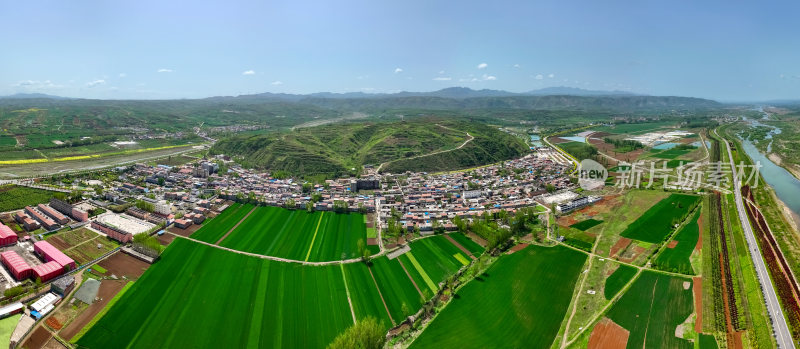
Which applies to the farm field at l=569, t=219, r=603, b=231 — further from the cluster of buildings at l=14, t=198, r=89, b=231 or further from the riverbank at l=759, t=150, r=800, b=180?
the cluster of buildings at l=14, t=198, r=89, b=231

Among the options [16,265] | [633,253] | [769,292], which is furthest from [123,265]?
[769,292]

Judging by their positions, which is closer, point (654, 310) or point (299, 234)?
point (654, 310)

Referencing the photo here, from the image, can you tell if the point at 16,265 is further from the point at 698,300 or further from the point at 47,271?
the point at 698,300

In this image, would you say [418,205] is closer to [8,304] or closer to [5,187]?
[8,304]

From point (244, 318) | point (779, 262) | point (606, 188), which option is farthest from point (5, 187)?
point (779, 262)

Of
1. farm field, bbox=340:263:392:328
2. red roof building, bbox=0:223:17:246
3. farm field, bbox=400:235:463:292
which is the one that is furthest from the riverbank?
red roof building, bbox=0:223:17:246

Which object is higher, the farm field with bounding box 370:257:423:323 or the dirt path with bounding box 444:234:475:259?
the dirt path with bounding box 444:234:475:259
